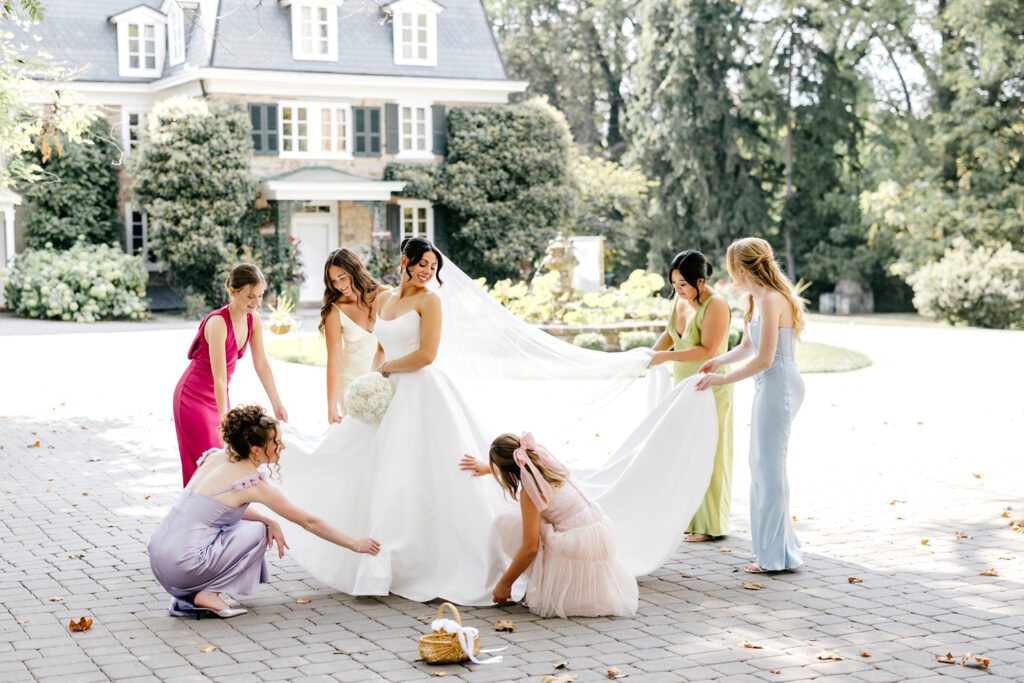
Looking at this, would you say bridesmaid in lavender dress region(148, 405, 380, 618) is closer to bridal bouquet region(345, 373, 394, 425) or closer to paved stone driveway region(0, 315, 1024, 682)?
paved stone driveway region(0, 315, 1024, 682)

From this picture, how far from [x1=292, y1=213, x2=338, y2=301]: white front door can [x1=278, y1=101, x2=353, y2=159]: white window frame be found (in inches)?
68.1

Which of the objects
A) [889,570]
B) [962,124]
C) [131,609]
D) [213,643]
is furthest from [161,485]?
[962,124]

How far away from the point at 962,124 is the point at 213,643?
104 ft

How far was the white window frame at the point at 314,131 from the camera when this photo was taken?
30938 mm

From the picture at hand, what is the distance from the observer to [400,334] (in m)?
6.22

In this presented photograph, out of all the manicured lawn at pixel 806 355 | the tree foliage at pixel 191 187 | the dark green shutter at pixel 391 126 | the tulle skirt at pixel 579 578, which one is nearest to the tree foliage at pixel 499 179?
the dark green shutter at pixel 391 126

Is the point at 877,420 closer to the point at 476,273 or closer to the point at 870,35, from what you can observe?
the point at 476,273

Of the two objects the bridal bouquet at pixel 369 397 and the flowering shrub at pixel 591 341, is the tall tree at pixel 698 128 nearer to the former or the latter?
the flowering shrub at pixel 591 341

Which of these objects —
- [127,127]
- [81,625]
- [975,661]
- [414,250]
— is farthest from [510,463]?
[127,127]

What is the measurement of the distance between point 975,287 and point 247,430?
25870mm

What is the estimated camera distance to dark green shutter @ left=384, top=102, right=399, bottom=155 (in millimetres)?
31906

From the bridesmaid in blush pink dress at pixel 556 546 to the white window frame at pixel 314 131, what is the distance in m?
26.4

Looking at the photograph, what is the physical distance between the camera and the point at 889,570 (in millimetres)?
6574

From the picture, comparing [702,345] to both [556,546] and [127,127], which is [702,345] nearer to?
[556,546]
